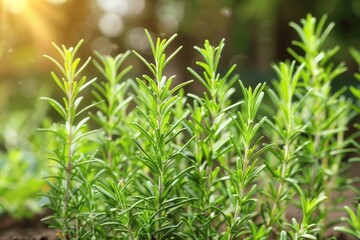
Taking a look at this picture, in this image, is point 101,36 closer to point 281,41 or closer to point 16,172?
point 281,41

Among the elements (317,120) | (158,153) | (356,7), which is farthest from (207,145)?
(356,7)

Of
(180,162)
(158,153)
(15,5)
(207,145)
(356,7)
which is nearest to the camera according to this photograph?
(158,153)

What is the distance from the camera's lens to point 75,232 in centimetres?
113

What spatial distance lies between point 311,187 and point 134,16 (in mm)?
7211

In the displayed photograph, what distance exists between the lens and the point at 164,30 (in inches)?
293

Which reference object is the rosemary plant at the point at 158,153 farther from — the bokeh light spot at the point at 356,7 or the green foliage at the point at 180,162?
the bokeh light spot at the point at 356,7

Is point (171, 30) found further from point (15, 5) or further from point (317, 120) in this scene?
point (317, 120)

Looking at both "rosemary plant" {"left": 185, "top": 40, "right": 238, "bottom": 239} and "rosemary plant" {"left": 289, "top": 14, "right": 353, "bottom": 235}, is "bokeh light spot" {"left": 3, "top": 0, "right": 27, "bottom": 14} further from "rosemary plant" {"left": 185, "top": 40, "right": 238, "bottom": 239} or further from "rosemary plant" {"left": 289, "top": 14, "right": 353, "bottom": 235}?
"rosemary plant" {"left": 185, "top": 40, "right": 238, "bottom": 239}

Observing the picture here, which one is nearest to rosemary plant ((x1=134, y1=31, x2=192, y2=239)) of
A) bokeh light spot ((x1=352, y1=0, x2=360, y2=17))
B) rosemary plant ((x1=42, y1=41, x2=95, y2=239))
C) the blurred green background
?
rosemary plant ((x1=42, y1=41, x2=95, y2=239))

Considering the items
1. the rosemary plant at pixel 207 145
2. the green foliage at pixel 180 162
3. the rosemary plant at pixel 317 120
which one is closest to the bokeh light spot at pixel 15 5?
the green foliage at pixel 180 162

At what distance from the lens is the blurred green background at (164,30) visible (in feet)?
20.7

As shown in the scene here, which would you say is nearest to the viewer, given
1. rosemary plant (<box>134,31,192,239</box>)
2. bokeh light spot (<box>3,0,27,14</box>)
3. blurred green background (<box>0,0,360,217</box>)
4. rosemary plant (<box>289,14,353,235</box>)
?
rosemary plant (<box>134,31,192,239</box>)

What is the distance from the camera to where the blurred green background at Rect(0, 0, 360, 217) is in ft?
20.7

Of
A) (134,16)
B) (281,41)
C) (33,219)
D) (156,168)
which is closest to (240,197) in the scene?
(156,168)
